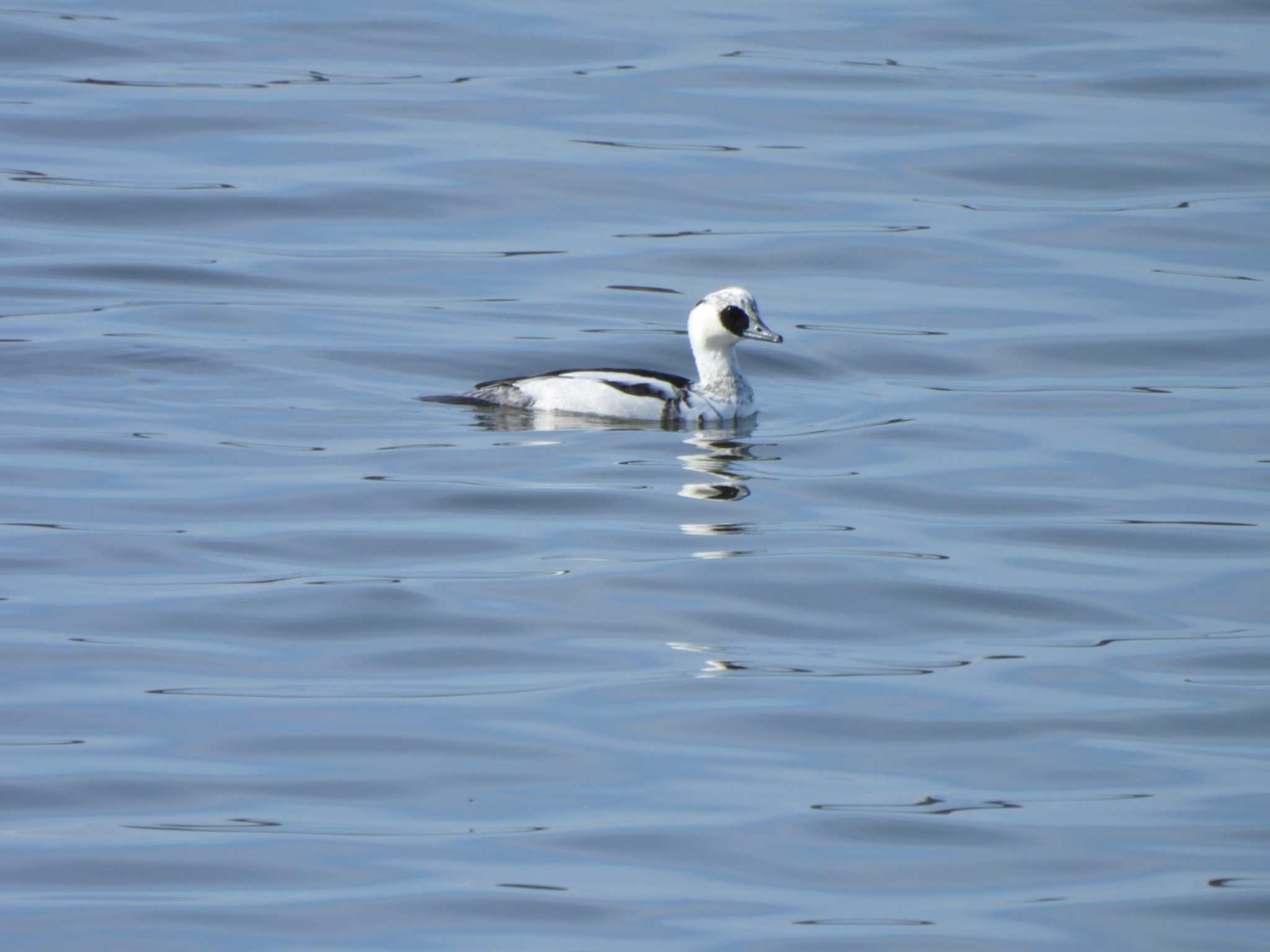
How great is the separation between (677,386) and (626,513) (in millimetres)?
2754

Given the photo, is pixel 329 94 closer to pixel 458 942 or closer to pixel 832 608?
pixel 832 608

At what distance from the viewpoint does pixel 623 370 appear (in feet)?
47.7

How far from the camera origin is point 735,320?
559 inches

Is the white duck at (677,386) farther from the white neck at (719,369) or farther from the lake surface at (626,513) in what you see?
the lake surface at (626,513)

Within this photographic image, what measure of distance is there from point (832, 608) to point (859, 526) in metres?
1.49

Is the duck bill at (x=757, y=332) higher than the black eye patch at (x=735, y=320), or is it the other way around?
the black eye patch at (x=735, y=320)

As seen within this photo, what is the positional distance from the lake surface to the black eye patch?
0.56 meters

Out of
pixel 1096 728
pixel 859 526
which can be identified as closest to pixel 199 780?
pixel 1096 728

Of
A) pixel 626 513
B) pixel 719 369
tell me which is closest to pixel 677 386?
pixel 719 369

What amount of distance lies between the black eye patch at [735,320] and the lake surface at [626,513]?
0.56 meters

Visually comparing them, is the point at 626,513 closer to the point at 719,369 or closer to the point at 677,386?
the point at 677,386

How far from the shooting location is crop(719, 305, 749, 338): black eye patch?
1420cm

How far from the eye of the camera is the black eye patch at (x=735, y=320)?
46.6 ft

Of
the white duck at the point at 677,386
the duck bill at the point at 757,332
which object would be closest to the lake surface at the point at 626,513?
the white duck at the point at 677,386
